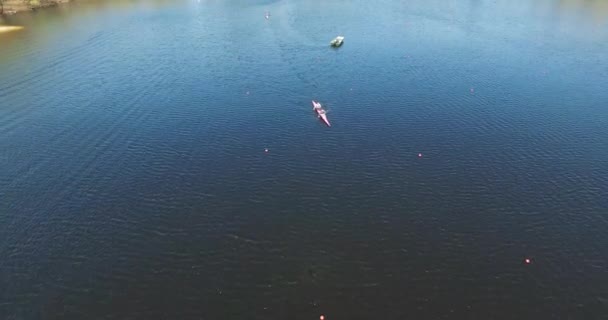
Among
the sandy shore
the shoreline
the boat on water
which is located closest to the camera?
the boat on water

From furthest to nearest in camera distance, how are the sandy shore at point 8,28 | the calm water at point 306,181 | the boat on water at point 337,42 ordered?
the sandy shore at point 8,28 < the boat on water at point 337,42 < the calm water at point 306,181

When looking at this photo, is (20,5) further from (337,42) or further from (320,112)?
(320,112)

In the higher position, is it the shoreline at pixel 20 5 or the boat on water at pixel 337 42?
the shoreline at pixel 20 5

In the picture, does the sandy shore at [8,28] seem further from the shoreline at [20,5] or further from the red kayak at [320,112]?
the red kayak at [320,112]

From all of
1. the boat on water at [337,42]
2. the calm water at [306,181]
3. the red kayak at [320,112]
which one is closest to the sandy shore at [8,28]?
the calm water at [306,181]

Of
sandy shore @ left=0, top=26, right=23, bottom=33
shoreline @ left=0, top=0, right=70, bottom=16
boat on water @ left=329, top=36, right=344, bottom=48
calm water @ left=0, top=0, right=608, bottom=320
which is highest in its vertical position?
shoreline @ left=0, top=0, right=70, bottom=16

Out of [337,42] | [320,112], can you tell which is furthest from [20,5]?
[320,112]

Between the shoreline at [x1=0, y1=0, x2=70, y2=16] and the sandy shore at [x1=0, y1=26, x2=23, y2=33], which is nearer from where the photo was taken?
the sandy shore at [x1=0, y1=26, x2=23, y2=33]

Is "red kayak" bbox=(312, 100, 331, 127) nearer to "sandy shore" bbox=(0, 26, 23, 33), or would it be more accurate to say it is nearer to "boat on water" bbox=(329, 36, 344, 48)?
"boat on water" bbox=(329, 36, 344, 48)

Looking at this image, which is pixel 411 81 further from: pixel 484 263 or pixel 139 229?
pixel 139 229

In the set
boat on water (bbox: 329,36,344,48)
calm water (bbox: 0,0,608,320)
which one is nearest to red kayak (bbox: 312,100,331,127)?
calm water (bbox: 0,0,608,320)
